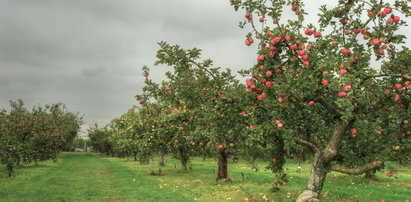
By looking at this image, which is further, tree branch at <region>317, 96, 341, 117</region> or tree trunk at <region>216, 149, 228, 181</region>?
tree trunk at <region>216, 149, 228, 181</region>

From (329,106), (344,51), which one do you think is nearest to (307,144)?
(329,106)

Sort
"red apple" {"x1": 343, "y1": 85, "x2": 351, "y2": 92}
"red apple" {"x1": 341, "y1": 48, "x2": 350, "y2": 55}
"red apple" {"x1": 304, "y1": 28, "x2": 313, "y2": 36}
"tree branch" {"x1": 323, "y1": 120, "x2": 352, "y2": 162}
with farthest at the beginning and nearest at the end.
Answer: "tree branch" {"x1": 323, "y1": 120, "x2": 352, "y2": 162} → "red apple" {"x1": 341, "y1": 48, "x2": 350, "y2": 55} → "red apple" {"x1": 304, "y1": 28, "x2": 313, "y2": 36} → "red apple" {"x1": 343, "y1": 85, "x2": 351, "y2": 92}

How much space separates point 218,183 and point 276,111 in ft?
39.4

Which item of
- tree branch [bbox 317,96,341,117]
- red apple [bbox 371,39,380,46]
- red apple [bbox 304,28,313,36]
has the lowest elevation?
tree branch [bbox 317,96,341,117]

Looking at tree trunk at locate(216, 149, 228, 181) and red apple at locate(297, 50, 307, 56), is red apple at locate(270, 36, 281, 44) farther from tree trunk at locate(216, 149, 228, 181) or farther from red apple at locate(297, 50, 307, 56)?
tree trunk at locate(216, 149, 228, 181)

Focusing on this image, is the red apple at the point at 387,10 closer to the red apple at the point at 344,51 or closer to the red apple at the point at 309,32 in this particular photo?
the red apple at the point at 344,51

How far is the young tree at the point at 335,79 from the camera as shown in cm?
1019

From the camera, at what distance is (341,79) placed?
9.38 meters

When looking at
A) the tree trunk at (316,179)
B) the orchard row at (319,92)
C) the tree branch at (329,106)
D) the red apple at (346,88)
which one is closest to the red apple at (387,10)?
the orchard row at (319,92)

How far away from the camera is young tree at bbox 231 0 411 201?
1019 cm

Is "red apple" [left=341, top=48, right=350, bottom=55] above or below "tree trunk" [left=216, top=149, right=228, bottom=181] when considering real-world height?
above

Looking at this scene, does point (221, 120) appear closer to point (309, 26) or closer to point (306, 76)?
point (306, 76)

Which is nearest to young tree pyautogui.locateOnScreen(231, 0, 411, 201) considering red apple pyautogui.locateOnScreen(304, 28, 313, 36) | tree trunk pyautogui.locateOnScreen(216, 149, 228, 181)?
red apple pyautogui.locateOnScreen(304, 28, 313, 36)

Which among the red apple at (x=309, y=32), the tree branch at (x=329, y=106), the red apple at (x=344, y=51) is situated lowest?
A: the tree branch at (x=329, y=106)
